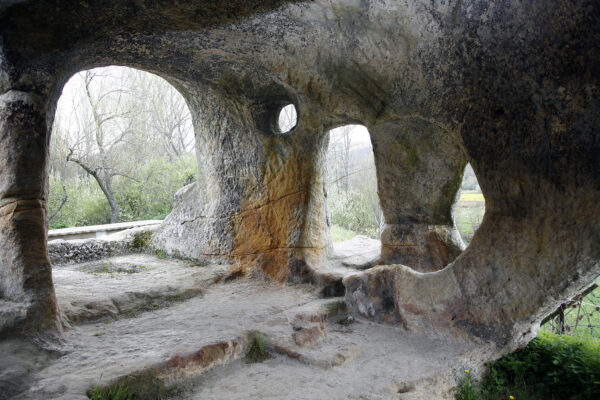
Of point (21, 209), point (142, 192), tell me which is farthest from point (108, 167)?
point (21, 209)

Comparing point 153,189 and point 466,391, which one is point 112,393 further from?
point 153,189

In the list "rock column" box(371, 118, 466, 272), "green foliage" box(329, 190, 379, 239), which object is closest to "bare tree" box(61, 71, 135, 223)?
"green foliage" box(329, 190, 379, 239)

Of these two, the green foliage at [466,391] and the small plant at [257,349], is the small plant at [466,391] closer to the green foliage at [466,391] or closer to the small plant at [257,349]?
the green foliage at [466,391]

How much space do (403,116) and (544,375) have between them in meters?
2.74

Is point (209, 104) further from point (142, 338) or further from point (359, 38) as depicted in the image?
point (142, 338)

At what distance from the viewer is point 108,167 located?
48.3ft

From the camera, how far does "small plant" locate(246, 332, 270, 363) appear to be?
10.6 ft

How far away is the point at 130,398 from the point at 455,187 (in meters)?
3.99

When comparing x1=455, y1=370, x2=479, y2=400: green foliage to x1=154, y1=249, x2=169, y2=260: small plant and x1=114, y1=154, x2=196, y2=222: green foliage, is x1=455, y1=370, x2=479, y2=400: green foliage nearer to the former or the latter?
x1=154, y1=249, x2=169, y2=260: small plant

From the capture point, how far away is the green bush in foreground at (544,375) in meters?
3.28

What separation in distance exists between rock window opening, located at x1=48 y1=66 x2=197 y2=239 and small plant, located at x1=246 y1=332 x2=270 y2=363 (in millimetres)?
12569

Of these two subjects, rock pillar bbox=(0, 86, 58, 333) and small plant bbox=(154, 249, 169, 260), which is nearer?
rock pillar bbox=(0, 86, 58, 333)

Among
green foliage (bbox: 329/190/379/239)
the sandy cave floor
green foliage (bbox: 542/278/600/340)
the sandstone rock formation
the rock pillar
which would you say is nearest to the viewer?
the sandy cave floor

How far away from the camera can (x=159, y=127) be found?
19.7 meters
